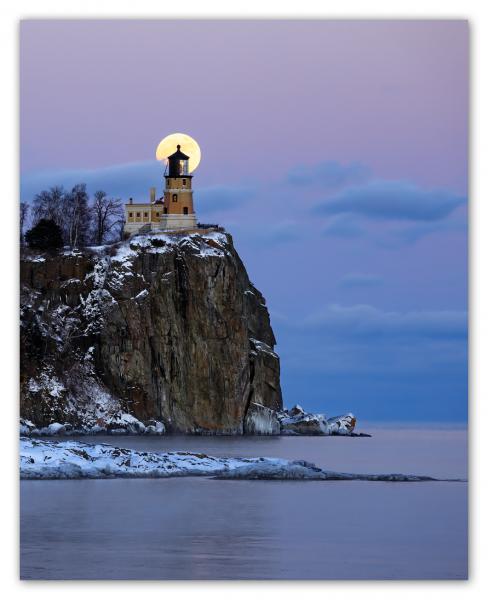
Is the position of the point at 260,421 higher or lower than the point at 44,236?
lower

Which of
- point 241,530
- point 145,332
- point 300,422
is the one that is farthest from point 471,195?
point 300,422

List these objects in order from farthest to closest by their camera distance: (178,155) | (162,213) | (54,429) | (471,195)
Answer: (162,213) → (54,429) → (178,155) → (471,195)

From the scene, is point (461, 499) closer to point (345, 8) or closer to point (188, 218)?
point (345, 8)

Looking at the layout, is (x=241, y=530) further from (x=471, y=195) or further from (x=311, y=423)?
(x=311, y=423)

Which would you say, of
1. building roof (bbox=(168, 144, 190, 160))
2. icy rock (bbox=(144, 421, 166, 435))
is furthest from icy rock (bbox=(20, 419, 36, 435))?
building roof (bbox=(168, 144, 190, 160))

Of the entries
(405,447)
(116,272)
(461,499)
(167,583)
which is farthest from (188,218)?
(167,583)

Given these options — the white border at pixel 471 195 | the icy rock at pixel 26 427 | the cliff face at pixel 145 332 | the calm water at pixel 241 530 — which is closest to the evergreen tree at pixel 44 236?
the cliff face at pixel 145 332
